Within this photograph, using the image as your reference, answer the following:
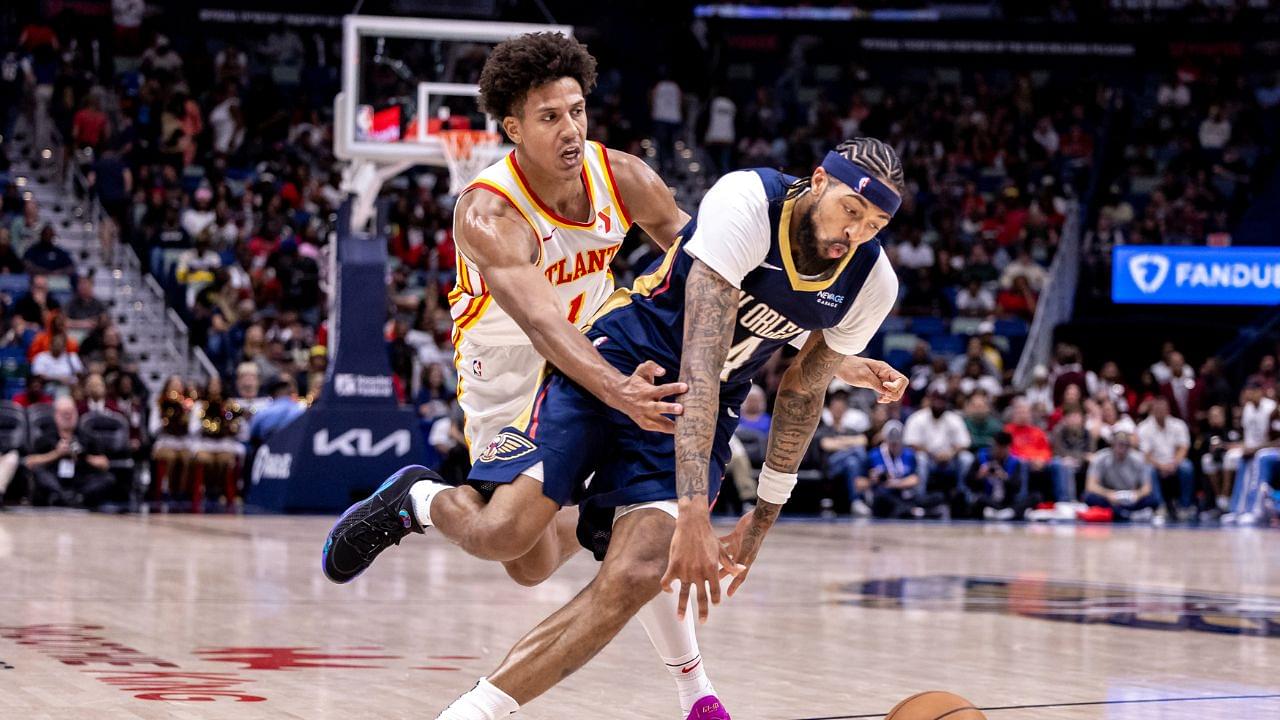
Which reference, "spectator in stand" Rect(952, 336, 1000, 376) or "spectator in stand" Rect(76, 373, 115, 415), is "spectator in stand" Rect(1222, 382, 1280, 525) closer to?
"spectator in stand" Rect(952, 336, 1000, 376)

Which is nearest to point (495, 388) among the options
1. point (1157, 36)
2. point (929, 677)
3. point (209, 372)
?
point (929, 677)

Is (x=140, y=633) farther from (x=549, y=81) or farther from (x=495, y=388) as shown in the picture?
(x=549, y=81)

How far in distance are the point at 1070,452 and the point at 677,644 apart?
13557 mm

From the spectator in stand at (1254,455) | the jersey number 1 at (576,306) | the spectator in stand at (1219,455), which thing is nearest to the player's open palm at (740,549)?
the jersey number 1 at (576,306)

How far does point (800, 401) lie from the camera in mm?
4828

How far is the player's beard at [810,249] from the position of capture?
14.3 feet

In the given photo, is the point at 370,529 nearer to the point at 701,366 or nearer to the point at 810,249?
the point at 701,366

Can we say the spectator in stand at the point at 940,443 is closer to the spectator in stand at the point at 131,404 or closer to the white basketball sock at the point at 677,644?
the spectator in stand at the point at 131,404

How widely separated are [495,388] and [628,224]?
2.89 feet

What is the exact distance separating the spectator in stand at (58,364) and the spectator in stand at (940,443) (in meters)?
8.57

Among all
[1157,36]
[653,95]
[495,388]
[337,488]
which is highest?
[1157,36]

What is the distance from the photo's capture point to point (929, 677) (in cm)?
586

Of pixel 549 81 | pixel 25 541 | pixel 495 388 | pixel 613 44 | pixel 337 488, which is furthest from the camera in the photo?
pixel 613 44

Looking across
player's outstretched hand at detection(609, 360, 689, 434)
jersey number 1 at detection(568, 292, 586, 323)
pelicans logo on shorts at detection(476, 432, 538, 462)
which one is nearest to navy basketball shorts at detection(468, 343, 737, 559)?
pelicans logo on shorts at detection(476, 432, 538, 462)
